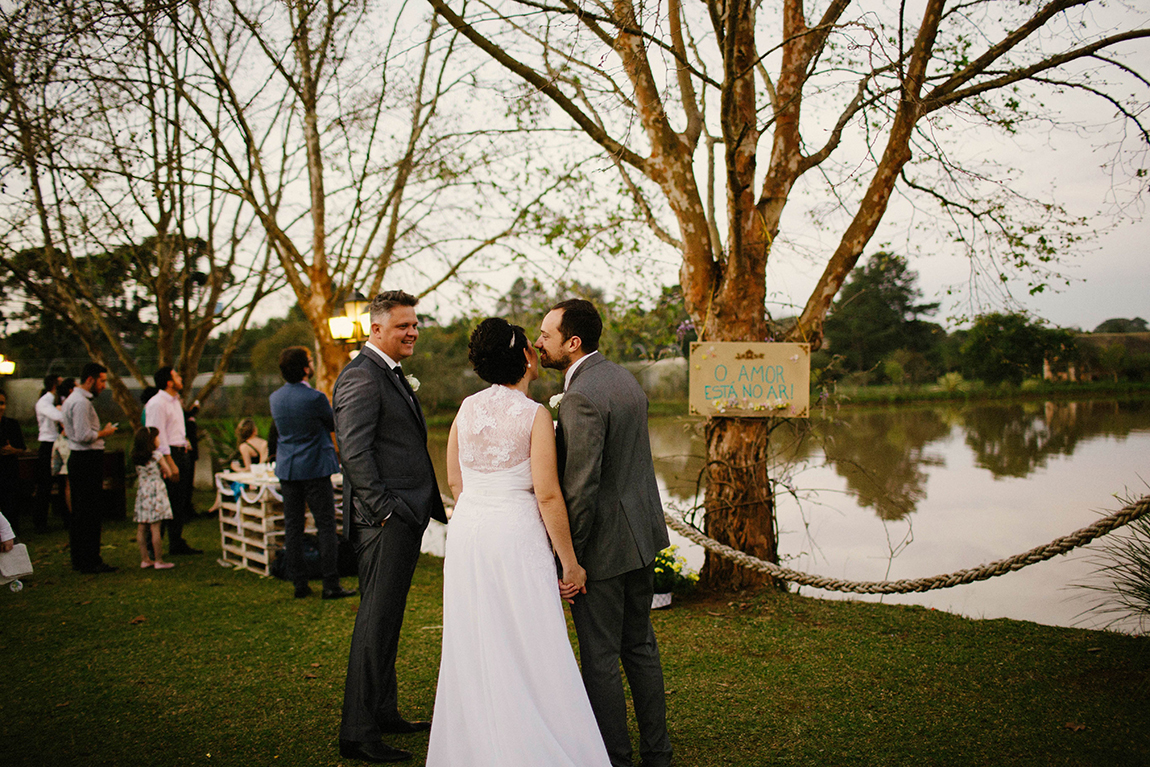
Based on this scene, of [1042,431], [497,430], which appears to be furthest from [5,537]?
[1042,431]

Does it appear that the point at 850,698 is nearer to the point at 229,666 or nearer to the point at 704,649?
the point at 704,649

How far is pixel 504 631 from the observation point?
2510 mm

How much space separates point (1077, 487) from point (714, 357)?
9.17m

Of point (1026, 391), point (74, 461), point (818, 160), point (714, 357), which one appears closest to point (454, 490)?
point (714, 357)

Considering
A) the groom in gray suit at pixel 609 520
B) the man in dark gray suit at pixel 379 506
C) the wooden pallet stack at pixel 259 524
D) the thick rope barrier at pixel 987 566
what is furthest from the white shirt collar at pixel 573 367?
the wooden pallet stack at pixel 259 524

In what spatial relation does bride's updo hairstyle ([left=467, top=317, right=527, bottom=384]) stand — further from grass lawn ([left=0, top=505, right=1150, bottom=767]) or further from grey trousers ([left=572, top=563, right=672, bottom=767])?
grass lawn ([left=0, top=505, right=1150, bottom=767])

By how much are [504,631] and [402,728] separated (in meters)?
1.14

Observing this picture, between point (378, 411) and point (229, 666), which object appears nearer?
point (378, 411)

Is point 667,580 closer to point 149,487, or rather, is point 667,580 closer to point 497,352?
point 497,352

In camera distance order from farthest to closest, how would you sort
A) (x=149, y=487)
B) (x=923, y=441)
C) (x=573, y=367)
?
(x=923, y=441) < (x=149, y=487) < (x=573, y=367)

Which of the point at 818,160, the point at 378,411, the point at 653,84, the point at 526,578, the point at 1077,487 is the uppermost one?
the point at 653,84

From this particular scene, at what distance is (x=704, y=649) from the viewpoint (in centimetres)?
434

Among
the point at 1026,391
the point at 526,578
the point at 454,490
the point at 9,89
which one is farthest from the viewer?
the point at 1026,391

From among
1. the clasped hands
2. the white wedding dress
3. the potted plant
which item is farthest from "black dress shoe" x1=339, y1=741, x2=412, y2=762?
the potted plant
